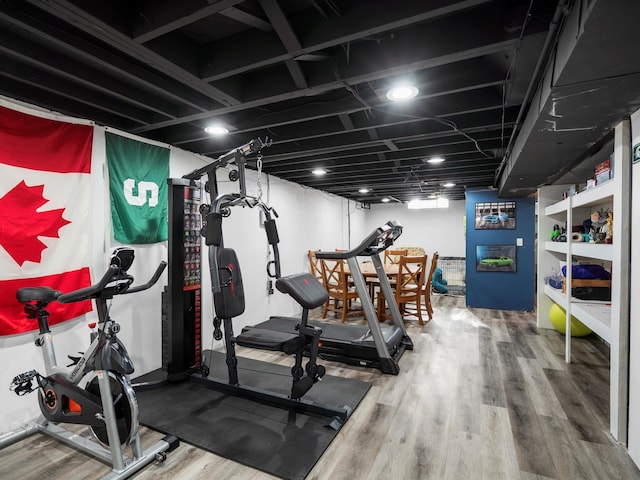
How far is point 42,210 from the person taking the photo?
7.68 ft

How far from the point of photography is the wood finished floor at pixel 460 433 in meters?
1.84

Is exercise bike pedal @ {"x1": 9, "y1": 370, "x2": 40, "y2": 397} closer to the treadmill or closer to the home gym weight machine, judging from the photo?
the home gym weight machine

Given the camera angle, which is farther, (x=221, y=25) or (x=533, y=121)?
(x=533, y=121)

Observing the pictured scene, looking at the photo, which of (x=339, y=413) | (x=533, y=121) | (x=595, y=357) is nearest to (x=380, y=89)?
(x=533, y=121)

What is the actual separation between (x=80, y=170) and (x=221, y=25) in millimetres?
1731

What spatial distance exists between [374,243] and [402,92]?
168 centimetres

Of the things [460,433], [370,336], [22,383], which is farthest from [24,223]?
[460,433]

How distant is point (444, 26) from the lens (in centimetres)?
170

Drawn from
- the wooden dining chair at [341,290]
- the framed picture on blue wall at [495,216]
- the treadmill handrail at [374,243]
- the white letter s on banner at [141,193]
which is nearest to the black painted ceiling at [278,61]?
the white letter s on banner at [141,193]

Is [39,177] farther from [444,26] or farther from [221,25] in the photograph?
[444,26]

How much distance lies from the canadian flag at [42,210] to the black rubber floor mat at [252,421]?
3.56 feet

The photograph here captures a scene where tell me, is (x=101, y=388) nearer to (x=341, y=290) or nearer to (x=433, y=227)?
(x=341, y=290)

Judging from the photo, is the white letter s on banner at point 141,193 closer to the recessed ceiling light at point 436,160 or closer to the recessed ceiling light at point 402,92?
the recessed ceiling light at point 402,92

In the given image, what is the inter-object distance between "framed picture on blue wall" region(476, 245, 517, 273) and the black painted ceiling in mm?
3052
